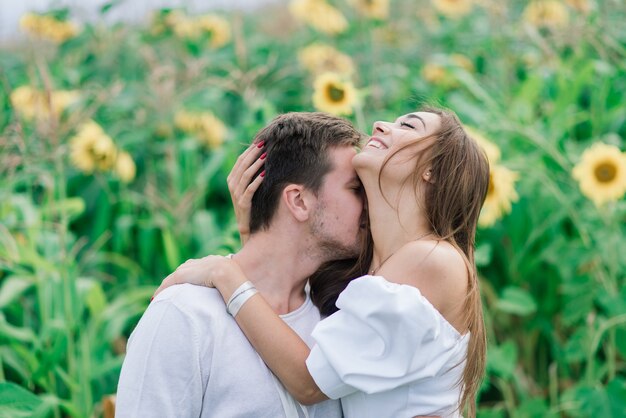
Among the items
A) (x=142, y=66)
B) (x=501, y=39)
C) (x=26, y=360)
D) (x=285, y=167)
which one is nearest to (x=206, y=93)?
(x=142, y=66)

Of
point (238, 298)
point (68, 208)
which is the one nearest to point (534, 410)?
point (238, 298)

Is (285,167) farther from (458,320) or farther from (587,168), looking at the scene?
(587,168)

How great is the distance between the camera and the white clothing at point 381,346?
2.05 meters

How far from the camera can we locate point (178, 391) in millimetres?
2057

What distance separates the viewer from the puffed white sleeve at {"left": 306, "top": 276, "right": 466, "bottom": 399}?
6.71 feet

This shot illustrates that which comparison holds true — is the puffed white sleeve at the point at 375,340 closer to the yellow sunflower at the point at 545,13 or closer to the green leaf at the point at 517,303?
the green leaf at the point at 517,303

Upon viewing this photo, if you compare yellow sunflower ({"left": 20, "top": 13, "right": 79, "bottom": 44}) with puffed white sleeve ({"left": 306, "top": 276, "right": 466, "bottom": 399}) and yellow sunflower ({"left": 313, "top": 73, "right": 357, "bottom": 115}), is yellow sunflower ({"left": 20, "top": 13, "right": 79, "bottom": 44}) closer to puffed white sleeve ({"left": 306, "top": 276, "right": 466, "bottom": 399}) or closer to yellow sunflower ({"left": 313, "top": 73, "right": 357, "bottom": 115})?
yellow sunflower ({"left": 313, "top": 73, "right": 357, "bottom": 115})

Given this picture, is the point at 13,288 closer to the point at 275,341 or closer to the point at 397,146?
the point at 275,341

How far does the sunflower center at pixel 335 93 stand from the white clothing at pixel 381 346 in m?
1.69

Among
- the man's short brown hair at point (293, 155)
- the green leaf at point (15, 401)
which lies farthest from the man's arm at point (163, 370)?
the green leaf at point (15, 401)

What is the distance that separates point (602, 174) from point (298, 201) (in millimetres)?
1667

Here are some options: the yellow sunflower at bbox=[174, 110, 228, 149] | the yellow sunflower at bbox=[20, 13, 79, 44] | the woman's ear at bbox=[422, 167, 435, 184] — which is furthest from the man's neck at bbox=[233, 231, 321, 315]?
the yellow sunflower at bbox=[20, 13, 79, 44]

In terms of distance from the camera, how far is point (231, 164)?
4477 millimetres

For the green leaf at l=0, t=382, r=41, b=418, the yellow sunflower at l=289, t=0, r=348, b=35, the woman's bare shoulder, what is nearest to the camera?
the woman's bare shoulder
